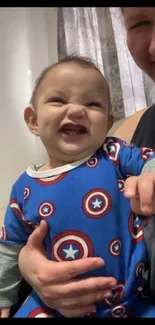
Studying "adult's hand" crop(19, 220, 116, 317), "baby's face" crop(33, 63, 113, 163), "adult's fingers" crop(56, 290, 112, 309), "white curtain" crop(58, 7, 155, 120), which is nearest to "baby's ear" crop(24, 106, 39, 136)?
"baby's face" crop(33, 63, 113, 163)

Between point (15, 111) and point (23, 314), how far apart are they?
155cm

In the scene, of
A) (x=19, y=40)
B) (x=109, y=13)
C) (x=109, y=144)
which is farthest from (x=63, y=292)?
(x=19, y=40)

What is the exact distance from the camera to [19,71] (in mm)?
2160

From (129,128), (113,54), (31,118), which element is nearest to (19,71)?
(113,54)

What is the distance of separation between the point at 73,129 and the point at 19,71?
61.3 inches

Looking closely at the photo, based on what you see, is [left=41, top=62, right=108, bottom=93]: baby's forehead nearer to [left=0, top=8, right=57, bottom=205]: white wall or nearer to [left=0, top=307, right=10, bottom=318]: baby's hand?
[left=0, top=307, right=10, bottom=318]: baby's hand

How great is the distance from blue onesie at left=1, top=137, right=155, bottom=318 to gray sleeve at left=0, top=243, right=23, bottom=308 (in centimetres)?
8

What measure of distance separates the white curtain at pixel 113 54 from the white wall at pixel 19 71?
238 millimetres

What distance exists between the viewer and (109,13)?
183cm

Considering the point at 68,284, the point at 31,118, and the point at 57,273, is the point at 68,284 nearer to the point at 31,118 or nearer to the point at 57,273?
the point at 57,273

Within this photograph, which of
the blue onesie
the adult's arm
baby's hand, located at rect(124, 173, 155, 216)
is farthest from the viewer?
the adult's arm

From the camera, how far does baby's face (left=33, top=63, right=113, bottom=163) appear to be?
70cm

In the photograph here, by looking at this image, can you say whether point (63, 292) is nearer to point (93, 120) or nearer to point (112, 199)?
point (112, 199)

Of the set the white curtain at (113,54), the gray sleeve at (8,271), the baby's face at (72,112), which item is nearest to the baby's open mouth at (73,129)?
the baby's face at (72,112)
